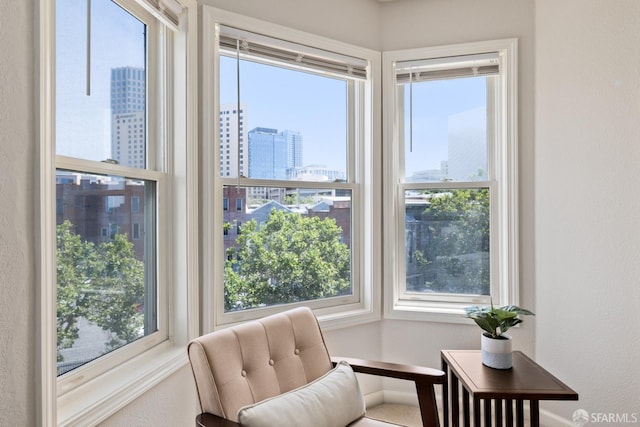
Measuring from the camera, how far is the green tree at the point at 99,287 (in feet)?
4.22

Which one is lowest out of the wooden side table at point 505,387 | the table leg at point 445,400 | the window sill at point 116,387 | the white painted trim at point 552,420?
the white painted trim at point 552,420

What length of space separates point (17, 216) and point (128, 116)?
74 centimetres

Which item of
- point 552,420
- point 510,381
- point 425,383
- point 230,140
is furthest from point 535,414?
point 230,140

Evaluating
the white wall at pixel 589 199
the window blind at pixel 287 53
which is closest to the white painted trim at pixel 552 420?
the white wall at pixel 589 199

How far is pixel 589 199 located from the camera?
→ 6.64ft

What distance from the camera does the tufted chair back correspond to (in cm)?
144

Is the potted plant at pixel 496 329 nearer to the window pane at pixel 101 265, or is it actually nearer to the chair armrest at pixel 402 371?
the chair armrest at pixel 402 371

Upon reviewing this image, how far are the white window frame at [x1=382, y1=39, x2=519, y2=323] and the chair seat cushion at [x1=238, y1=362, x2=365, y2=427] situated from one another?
3.24 feet

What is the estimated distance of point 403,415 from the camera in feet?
8.09

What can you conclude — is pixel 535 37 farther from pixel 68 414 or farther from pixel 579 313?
pixel 68 414

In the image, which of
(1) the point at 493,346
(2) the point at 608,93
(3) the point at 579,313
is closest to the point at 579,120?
(2) the point at 608,93

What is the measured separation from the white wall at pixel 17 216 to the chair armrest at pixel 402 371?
3.82 feet

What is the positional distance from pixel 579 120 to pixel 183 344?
2.17 metres

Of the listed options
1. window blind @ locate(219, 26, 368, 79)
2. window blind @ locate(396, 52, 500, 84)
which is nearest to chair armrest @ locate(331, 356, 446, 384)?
window blind @ locate(219, 26, 368, 79)
